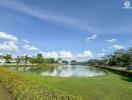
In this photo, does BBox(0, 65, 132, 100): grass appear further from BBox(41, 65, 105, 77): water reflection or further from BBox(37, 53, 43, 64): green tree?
BBox(37, 53, 43, 64): green tree

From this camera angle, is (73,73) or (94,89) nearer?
(94,89)

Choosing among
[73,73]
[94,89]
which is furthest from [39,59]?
[94,89]

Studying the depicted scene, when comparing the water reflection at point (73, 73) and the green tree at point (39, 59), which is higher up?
the green tree at point (39, 59)

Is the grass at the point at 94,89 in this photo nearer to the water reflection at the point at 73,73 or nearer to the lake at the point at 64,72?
the lake at the point at 64,72

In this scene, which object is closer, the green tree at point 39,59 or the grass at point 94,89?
the grass at point 94,89

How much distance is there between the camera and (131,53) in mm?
71688

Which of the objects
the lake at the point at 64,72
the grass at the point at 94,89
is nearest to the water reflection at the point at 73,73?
the lake at the point at 64,72

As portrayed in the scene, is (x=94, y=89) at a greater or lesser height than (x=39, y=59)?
lesser

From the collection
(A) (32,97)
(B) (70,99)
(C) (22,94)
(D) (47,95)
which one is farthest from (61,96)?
(C) (22,94)

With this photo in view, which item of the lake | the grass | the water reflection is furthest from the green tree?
the grass

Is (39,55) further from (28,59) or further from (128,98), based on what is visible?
(128,98)

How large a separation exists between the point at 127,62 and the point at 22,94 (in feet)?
243

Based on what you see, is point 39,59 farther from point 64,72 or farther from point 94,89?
point 94,89

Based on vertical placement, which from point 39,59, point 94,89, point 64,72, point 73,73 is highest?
point 39,59
